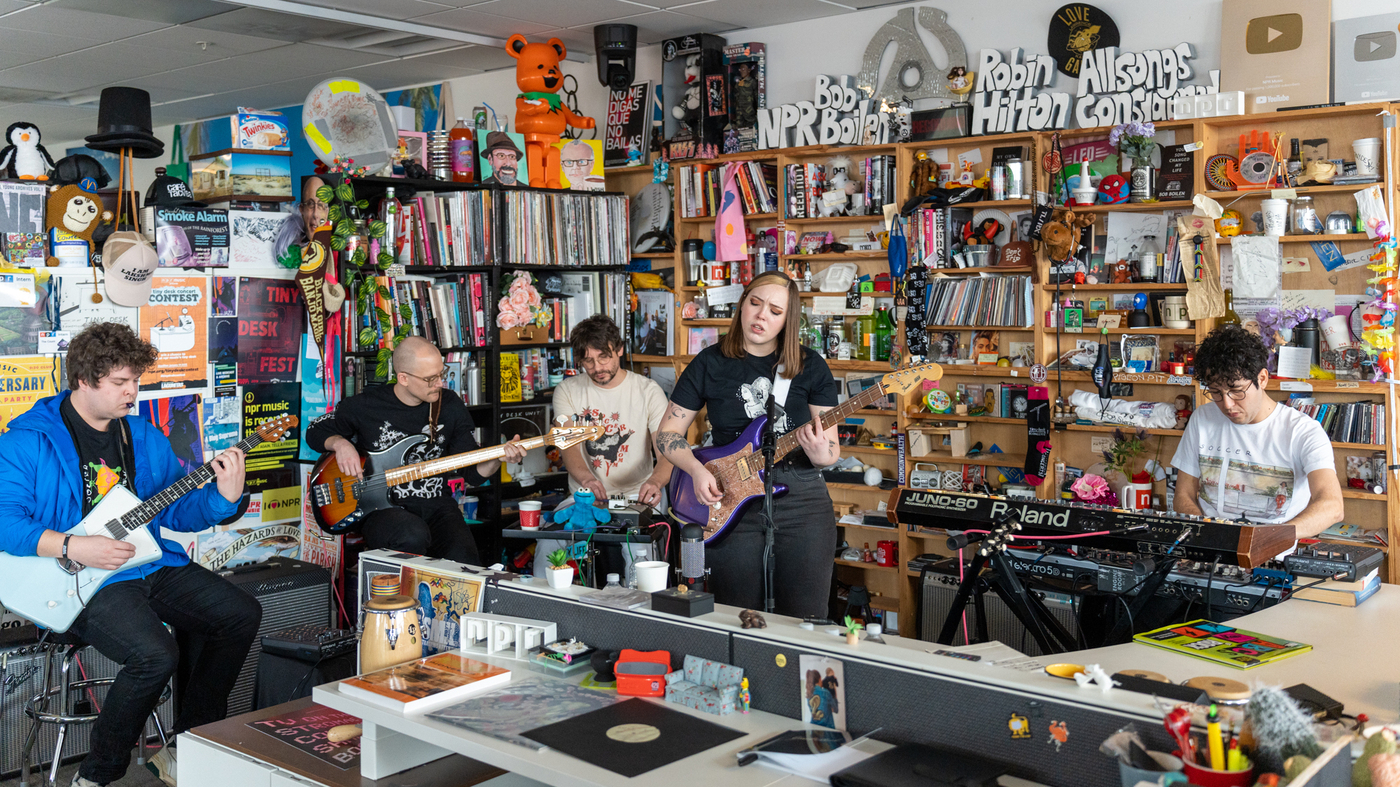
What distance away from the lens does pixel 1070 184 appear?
16.0 ft

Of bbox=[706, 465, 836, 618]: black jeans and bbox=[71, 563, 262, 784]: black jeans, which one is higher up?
bbox=[706, 465, 836, 618]: black jeans

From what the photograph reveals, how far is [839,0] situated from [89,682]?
14.0ft

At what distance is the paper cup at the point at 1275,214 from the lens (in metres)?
4.38

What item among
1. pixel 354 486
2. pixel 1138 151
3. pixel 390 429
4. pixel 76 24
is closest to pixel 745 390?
pixel 390 429

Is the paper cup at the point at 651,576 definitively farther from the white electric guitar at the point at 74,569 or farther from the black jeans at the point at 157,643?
the white electric guitar at the point at 74,569

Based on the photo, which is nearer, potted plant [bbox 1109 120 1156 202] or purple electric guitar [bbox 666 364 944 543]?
purple electric guitar [bbox 666 364 944 543]

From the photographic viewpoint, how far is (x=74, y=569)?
133 inches

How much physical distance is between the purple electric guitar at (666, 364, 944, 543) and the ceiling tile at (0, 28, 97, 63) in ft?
16.4

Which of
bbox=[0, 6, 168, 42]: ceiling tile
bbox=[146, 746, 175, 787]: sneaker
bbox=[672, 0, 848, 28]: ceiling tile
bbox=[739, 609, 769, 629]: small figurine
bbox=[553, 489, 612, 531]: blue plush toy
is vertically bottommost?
bbox=[146, 746, 175, 787]: sneaker

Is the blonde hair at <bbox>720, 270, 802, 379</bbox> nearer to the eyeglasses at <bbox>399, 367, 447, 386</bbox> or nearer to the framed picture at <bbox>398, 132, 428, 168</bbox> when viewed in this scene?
the eyeglasses at <bbox>399, 367, 447, 386</bbox>

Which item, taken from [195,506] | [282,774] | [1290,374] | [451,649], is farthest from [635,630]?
[1290,374]

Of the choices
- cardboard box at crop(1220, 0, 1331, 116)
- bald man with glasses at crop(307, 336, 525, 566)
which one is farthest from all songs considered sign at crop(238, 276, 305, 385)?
cardboard box at crop(1220, 0, 1331, 116)

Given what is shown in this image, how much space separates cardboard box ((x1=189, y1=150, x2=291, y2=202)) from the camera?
4.85 meters

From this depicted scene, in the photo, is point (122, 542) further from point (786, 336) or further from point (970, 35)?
point (970, 35)
